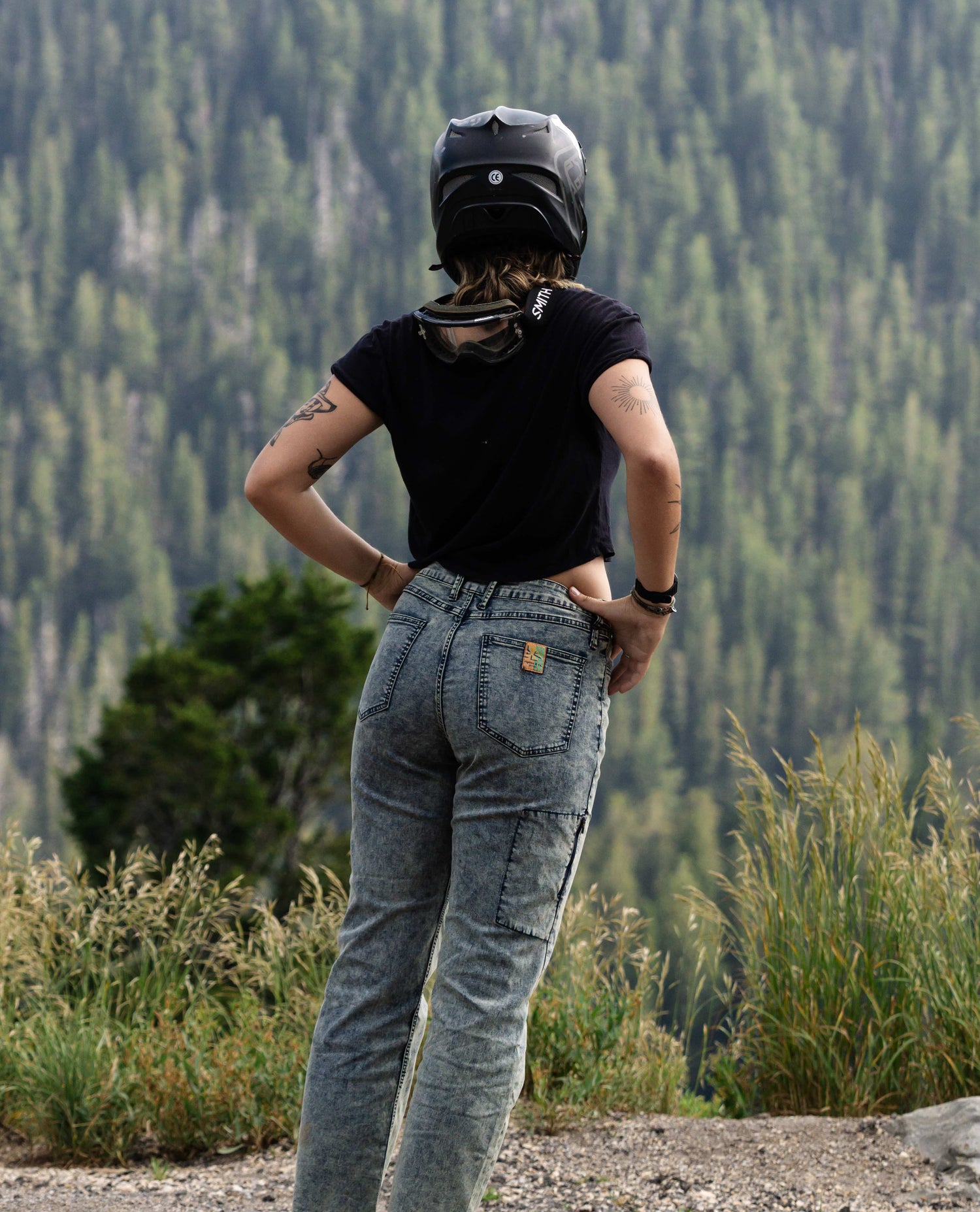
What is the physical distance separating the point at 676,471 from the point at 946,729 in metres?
87.9

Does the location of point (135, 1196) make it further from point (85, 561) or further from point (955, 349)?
point (955, 349)

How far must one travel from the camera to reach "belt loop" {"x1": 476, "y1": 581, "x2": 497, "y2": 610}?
1888mm

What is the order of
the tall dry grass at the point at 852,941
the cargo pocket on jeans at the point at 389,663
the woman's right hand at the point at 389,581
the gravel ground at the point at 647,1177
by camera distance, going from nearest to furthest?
the cargo pocket on jeans at the point at 389,663 < the woman's right hand at the point at 389,581 < the gravel ground at the point at 647,1177 < the tall dry grass at the point at 852,941

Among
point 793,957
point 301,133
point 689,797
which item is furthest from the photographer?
point 301,133

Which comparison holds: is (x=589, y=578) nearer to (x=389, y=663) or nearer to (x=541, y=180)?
(x=389, y=663)

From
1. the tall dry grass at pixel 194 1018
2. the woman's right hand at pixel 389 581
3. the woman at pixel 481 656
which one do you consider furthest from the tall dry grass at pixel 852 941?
the woman at pixel 481 656

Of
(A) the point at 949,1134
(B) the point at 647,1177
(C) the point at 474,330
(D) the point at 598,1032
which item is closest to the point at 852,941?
(A) the point at 949,1134

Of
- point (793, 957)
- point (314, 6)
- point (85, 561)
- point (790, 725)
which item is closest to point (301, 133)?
point (314, 6)

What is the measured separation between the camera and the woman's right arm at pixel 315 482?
6.70 ft

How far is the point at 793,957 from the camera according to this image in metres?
3.06

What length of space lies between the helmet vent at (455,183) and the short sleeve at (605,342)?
1.00 feet

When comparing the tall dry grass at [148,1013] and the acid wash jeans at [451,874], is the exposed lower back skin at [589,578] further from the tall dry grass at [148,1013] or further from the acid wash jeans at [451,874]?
the tall dry grass at [148,1013]

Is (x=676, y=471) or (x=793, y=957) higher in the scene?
(x=676, y=471)

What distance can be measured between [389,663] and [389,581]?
1.17 feet
